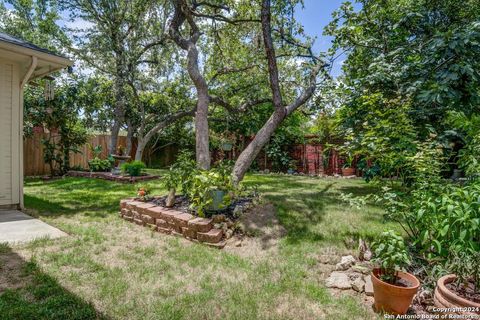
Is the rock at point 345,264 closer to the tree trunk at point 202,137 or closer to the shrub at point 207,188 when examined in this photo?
the shrub at point 207,188

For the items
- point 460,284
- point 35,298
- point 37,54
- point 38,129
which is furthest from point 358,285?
point 38,129

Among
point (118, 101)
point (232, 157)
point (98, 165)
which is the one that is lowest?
point (98, 165)

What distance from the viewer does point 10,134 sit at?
16.1 ft

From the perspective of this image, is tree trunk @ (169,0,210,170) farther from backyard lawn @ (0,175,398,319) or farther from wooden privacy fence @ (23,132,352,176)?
wooden privacy fence @ (23,132,352,176)

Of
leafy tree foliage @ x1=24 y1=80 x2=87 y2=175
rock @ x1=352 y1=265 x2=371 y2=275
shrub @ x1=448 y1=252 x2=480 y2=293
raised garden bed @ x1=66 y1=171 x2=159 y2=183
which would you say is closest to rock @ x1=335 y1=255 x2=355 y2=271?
rock @ x1=352 y1=265 x2=371 y2=275

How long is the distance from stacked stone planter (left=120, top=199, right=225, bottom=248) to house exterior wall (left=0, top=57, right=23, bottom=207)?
2089 millimetres

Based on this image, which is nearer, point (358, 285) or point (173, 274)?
point (358, 285)

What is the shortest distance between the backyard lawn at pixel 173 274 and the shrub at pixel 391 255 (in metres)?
0.32

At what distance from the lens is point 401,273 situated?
87.0 inches

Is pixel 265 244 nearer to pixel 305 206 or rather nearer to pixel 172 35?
pixel 305 206

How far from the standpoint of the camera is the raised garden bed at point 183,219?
346 cm

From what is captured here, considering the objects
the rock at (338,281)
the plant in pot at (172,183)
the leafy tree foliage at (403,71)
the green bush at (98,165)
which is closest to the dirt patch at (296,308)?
the rock at (338,281)

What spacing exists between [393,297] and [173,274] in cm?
180

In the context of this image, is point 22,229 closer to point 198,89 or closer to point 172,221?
point 172,221
